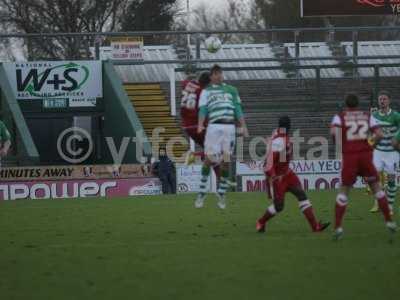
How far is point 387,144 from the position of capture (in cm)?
1952

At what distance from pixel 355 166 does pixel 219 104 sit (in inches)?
151

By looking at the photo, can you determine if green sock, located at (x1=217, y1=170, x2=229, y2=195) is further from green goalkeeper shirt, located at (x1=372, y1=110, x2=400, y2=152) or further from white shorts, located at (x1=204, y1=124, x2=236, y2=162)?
green goalkeeper shirt, located at (x1=372, y1=110, x2=400, y2=152)

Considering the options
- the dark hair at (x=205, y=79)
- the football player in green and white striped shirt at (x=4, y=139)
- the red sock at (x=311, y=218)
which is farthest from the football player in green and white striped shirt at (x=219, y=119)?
→ the football player in green and white striped shirt at (x=4, y=139)

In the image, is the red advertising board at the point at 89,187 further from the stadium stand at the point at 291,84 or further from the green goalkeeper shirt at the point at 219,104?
the green goalkeeper shirt at the point at 219,104

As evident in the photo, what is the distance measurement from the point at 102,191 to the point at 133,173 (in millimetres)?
1075

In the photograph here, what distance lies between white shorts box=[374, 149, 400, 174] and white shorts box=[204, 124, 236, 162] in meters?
3.56

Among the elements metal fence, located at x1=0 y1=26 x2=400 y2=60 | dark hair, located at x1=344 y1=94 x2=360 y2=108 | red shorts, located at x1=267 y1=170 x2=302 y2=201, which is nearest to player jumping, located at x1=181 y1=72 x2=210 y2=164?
red shorts, located at x1=267 y1=170 x2=302 y2=201

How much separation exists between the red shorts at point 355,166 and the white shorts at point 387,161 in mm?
5697

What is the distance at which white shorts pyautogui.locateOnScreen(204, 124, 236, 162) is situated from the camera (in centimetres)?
1734

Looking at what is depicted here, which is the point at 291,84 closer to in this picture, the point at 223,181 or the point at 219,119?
the point at 223,181

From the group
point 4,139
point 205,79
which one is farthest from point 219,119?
point 4,139

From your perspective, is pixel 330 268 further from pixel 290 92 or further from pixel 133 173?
pixel 290 92

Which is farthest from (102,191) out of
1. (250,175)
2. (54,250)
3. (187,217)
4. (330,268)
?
(330,268)

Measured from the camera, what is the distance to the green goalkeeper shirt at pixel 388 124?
747 inches
